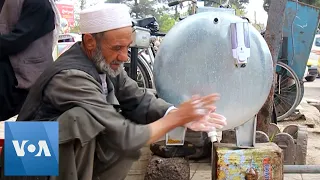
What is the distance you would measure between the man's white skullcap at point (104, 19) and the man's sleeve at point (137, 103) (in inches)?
17.6

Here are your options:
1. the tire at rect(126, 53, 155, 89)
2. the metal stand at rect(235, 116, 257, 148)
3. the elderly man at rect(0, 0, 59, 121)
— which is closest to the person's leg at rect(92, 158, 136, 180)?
the elderly man at rect(0, 0, 59, 121)

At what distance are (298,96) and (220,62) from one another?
3.71 metres

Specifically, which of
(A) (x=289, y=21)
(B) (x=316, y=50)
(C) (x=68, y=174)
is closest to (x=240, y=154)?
(C) (x=68, y=174)

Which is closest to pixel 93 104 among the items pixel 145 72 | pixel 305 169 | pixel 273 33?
pixel 305 169

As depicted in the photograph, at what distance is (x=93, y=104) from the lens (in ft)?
6.97

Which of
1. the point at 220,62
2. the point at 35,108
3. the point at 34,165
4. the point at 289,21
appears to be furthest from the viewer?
the point at 289,21

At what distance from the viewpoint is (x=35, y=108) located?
2.29 meters

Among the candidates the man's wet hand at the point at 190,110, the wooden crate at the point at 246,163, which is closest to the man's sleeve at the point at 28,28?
the man's wet hand at the point at 190,110

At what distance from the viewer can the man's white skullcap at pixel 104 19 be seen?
2282 millimetres

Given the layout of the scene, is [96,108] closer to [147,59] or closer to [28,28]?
[28,28]

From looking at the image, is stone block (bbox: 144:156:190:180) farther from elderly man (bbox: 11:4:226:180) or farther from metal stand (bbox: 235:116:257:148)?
elderly man (bbox: 11:4:226:180)

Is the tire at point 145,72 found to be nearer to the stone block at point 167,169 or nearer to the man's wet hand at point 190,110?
the stone block at point 167,169

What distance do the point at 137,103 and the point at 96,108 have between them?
0.58 metres

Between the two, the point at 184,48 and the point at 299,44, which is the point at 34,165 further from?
the point at 299,44
